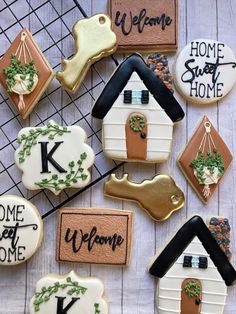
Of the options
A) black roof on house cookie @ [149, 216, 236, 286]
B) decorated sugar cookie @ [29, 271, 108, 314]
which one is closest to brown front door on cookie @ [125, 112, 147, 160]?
black roof on house cookie @ [149, 216, 236, 286]

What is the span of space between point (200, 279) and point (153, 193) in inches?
9.0

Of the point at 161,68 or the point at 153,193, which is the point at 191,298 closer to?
the point at 153,193

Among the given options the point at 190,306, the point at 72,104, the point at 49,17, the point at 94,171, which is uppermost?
the point at 49,17

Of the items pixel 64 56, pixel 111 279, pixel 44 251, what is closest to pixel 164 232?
pixel 111 279

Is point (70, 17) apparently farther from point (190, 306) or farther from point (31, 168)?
point (190, 306)

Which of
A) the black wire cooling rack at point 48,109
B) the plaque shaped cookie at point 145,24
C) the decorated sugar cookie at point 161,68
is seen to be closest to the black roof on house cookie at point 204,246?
the black wire cooling rack at point 48,109

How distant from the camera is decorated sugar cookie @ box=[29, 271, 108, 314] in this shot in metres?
1.17

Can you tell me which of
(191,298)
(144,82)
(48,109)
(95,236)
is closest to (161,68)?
(144,82)

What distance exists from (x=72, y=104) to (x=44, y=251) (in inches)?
14.4

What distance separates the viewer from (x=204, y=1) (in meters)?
1.28

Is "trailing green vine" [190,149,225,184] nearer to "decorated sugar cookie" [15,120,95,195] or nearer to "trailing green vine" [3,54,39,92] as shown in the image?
"decorated sugar cookie" [15,120,95,195]

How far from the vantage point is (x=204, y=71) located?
4.06 ft

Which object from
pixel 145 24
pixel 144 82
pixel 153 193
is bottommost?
pixel 153 193

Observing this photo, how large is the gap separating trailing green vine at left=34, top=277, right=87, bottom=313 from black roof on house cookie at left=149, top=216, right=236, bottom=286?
182mm
